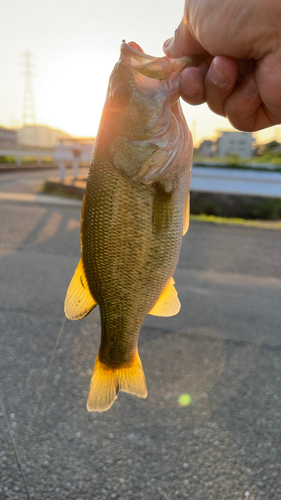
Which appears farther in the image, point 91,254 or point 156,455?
point 156,455

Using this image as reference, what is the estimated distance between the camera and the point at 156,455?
7.86 ft

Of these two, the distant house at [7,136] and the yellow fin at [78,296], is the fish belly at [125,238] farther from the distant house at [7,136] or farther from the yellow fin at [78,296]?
the distant house at [7,136]

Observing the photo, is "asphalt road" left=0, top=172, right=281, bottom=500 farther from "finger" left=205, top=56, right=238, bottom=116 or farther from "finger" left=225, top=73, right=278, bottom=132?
"finger" left=205, top=56, right=238, bottom=116

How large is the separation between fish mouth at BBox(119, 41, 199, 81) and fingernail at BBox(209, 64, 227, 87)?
5.2 inches

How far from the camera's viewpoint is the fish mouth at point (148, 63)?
1438 mm

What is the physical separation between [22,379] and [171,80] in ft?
8.48

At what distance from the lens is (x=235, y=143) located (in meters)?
73.1

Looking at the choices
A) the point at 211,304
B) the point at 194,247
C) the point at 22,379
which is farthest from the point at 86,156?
the point at 22,379

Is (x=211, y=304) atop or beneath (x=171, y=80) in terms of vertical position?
beneath

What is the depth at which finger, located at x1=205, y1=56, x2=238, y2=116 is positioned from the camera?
4.93 feet

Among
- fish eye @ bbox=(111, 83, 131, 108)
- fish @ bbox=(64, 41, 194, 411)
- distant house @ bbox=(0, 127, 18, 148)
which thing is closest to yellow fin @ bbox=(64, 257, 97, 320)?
fish @ bbox=(64, 41, 194, 411)

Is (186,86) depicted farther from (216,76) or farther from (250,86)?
(250,86)

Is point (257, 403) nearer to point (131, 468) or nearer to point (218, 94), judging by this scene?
point (131, 468)

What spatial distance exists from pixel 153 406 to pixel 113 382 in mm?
1344
